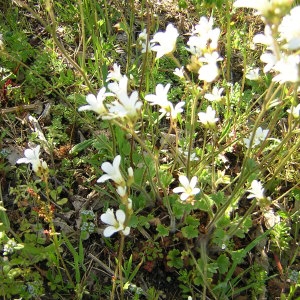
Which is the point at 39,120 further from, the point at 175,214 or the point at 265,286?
the point at 265,286

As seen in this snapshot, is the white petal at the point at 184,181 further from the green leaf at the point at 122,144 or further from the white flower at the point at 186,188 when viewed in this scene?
the green leaf at the point at 122,144

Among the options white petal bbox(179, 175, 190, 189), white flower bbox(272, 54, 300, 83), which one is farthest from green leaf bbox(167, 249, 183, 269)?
white flower bbox(272, 54, 300, 83)

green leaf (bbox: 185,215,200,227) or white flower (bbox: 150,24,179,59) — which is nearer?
white flower (bbox: 150,24,179,59)

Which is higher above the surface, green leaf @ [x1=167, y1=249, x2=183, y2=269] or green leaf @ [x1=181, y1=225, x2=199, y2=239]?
green leaf @ [x1=181, y1=225, x2=199, y2=239]

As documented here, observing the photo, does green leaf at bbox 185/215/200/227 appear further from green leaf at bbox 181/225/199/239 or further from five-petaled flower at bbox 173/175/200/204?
five-petaled flower at bbox 173/175/200/204

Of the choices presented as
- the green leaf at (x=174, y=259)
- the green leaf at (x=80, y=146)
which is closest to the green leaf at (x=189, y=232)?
the green leaf at (x=174, y=259)

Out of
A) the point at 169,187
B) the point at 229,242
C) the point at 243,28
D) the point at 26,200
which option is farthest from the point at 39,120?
the point at 243,28
